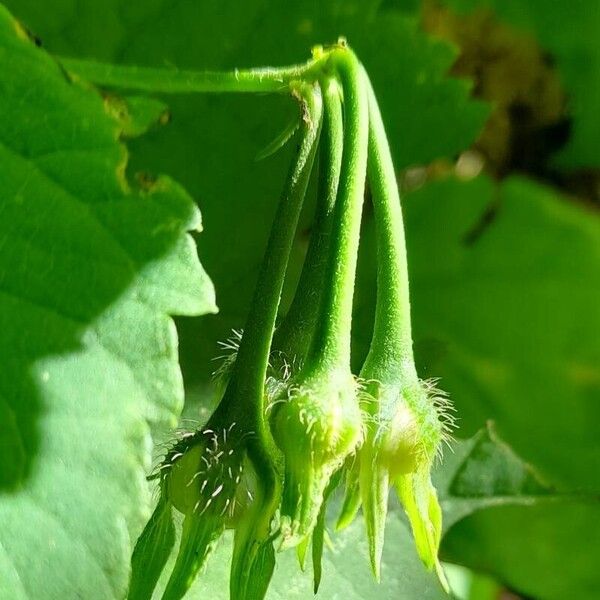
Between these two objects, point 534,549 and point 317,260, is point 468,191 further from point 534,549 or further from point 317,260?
point 317,260

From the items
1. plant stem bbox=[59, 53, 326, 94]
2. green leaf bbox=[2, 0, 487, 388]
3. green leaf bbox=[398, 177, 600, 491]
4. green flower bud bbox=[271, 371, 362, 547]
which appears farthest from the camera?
green leaf bbox=[398, 177, 600, 491]

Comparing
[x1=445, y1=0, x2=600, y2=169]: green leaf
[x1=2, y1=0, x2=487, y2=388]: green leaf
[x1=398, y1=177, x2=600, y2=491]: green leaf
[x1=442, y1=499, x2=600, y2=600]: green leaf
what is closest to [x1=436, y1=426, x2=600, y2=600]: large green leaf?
[x1=442, y1=499, x2=600, y2=600]: green leaf

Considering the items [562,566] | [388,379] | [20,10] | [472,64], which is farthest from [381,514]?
[472,64]

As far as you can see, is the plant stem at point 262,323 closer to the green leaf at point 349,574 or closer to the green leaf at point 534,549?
the green leaf at point 349,574

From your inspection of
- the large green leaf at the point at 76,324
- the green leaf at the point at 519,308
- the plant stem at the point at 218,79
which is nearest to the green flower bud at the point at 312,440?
the large green leaf at the point at 76,324

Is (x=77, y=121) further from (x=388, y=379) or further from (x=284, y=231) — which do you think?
(x=388, y=379)

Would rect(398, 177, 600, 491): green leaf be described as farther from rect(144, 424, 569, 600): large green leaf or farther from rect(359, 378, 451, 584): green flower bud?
rect(359, 378, 451, 584): green flower bud

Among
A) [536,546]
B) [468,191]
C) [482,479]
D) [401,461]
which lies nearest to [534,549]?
[536,546]
